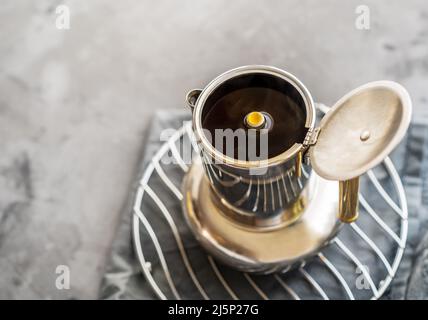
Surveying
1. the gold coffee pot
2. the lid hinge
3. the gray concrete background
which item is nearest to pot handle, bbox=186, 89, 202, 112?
the gold coffee pot

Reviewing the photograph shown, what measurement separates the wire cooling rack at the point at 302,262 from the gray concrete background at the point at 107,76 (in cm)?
12

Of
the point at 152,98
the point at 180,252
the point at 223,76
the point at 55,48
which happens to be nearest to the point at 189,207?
the point at 180,252

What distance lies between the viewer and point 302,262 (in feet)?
1.86

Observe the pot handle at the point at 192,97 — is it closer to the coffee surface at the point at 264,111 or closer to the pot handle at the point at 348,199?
the coffee surface at the point at 264,111

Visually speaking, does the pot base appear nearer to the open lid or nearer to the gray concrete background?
the open lid

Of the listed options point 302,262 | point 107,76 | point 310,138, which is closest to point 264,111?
point 310,138

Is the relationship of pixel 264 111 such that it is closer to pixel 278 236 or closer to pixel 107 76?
pixel 278 236

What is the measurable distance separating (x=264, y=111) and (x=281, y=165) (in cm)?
6

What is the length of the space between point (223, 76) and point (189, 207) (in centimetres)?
18

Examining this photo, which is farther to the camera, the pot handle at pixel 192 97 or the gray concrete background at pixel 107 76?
the gray concrete background at pixel 107 76

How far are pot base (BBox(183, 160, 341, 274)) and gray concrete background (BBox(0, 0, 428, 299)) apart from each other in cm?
24

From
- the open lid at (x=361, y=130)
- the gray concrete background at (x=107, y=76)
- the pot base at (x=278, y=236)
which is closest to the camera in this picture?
the open lid at (x=361, y=130)

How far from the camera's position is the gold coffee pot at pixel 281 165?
43 centimetres

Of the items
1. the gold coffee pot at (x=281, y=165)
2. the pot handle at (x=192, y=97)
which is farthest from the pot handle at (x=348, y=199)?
the pot handle at (x=192, y=97)
